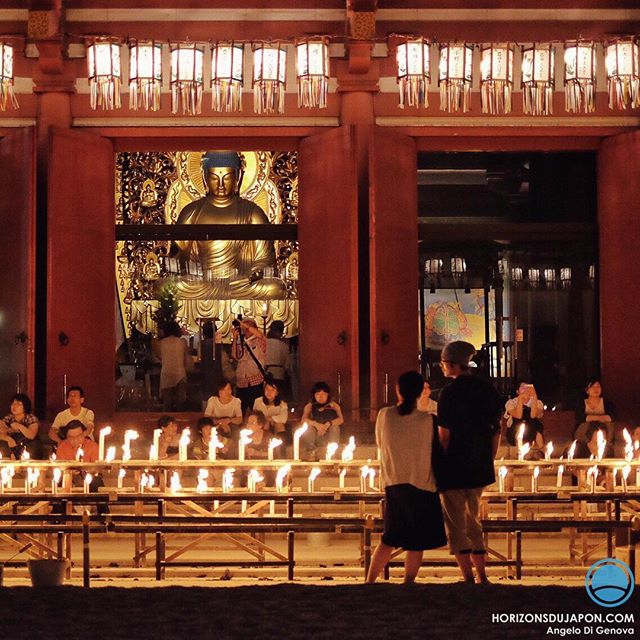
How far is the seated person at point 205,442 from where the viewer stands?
531 inches

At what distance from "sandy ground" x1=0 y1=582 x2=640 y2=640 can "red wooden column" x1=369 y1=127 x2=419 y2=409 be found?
704cm

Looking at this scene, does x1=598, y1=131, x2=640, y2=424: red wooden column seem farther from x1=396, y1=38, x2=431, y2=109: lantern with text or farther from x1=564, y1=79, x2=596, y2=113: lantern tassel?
x1=396, y1=38, x2=431, y2=109: lantern with text

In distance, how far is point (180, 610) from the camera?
7.72 m

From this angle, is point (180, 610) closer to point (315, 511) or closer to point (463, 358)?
point (463, 358)

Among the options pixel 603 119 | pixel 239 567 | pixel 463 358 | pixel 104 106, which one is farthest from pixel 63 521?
pixel 603 119

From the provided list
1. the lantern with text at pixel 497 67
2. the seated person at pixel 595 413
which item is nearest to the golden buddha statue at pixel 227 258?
the lantern with text at pixel 497 67

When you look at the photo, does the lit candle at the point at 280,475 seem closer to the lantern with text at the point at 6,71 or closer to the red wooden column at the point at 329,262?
the red wooden column at the point at 329,262

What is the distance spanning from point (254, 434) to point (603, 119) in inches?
237

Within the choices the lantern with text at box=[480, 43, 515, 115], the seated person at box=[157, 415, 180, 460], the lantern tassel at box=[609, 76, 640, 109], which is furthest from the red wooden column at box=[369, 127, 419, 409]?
the seated person at box=[157, 415, 180, 460]

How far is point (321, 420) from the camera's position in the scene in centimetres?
1405

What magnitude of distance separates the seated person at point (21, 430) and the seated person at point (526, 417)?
16.4 feet

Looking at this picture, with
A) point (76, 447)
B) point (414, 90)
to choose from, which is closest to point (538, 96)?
point (414, 90)

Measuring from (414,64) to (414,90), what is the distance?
589 millimetres

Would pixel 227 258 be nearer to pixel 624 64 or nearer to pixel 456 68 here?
pixel 456 68
